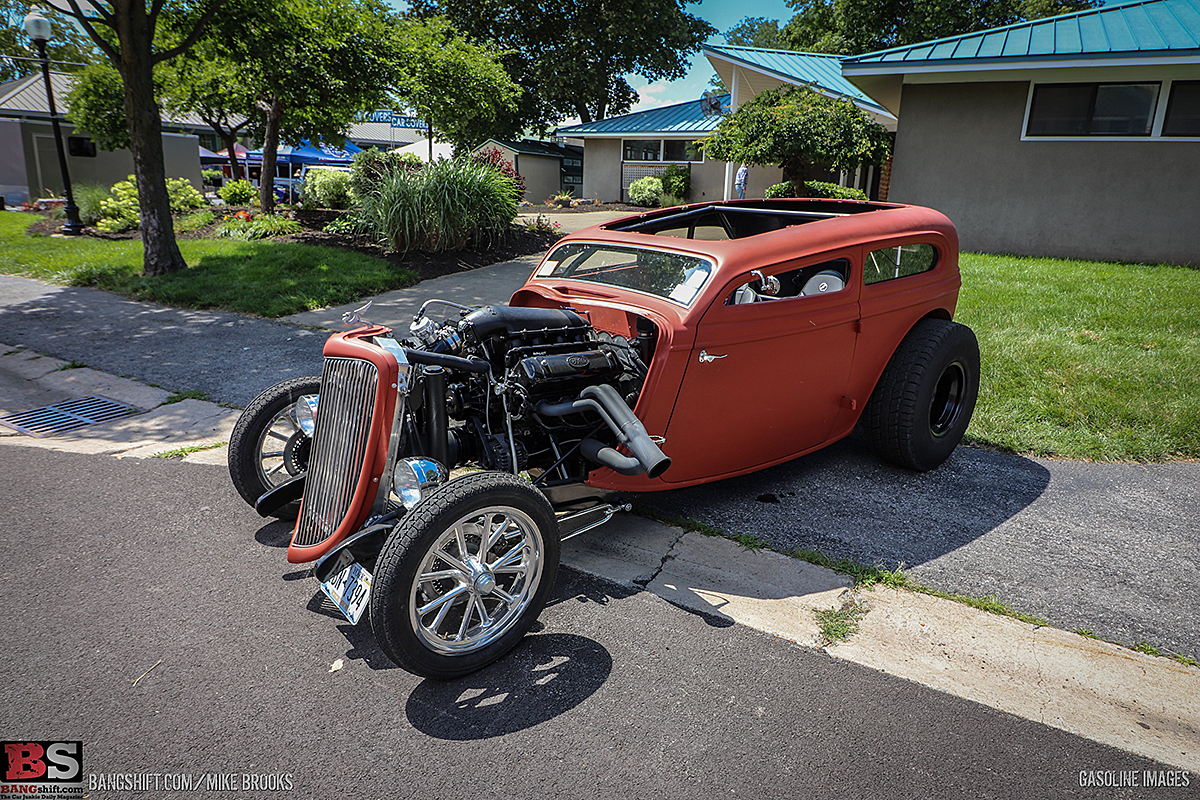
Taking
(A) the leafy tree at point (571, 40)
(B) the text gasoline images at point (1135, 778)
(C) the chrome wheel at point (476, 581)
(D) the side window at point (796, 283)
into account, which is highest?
(A) the leafy tree at point (571, 40)

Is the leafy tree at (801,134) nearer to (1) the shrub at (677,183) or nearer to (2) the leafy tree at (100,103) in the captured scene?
(1) the shrub at (677,183)

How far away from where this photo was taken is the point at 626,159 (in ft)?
93.6

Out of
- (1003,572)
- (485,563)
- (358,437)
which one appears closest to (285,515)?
(358,437)

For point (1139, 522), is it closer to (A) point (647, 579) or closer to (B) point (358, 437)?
(A) point (647, 579)

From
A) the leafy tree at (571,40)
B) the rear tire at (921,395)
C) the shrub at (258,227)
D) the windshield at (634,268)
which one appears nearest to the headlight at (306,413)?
the windshield at (634,268)

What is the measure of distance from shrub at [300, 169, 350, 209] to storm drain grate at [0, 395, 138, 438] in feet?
39.0

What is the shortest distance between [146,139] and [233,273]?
2.06 m

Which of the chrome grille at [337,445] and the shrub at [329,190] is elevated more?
the shrub at [329,190]

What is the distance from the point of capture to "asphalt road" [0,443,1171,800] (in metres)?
2.34

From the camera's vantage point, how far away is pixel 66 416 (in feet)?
18.1

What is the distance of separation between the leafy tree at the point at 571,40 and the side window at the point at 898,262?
32.4 m

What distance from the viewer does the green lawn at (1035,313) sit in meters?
5.38

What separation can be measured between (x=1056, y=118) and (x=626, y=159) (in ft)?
57.1

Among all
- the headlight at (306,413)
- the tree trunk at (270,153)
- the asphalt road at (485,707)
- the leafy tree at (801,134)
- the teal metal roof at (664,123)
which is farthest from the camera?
the teal metal roof at (664,123)
